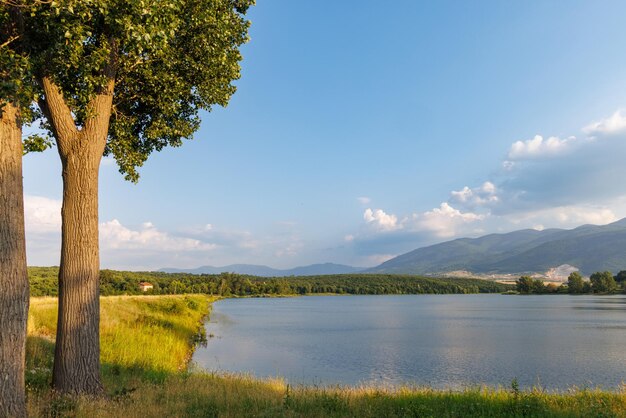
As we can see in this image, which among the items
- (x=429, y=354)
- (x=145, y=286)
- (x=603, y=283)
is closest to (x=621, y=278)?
(x=603, y=283)

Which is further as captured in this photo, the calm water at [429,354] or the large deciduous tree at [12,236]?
the calm water at [429,354]

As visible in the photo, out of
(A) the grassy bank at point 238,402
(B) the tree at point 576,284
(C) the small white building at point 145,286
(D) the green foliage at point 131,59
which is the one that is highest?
(D) the green foliage at point 131,59

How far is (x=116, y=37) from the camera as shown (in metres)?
12.1

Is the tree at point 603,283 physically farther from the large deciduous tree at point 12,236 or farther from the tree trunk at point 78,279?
the large deciduous tree at point 12,236

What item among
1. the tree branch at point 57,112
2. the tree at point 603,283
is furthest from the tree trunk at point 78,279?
the tree at point 603,283

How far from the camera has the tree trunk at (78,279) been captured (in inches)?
459

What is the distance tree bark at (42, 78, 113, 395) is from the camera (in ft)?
38.3

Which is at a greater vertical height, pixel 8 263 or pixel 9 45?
pixel 9 45

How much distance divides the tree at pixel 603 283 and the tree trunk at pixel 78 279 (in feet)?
714

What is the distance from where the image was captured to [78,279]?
38.8ft

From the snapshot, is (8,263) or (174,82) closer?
(8,263)

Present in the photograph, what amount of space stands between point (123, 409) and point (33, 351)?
8.62m

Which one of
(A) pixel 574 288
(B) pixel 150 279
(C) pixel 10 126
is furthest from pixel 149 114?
(A) pixel 574 288

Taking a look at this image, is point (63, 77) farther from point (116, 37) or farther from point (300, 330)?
point (300, 330)
